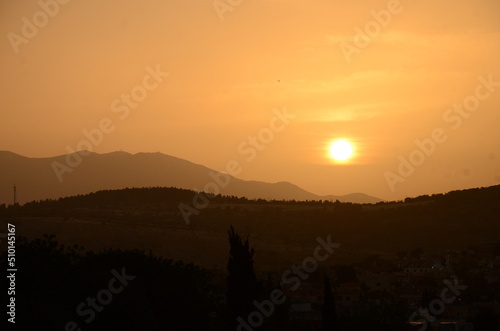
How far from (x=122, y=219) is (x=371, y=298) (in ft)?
176

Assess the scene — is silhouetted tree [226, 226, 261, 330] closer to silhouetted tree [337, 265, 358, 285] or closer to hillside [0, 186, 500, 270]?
silhouetted tree [337, 265, 358, 285]

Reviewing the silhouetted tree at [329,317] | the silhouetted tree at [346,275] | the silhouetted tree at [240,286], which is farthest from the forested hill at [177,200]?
the silhouetted tree at [240,286]

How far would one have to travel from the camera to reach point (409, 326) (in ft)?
185

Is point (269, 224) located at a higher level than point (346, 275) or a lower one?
higher

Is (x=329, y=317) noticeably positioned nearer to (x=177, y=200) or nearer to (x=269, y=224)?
(x=269, y=224)

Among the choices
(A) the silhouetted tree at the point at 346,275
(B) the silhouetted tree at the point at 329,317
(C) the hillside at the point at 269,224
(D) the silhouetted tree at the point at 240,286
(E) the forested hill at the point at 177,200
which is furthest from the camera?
(E) the forested hill at the point at 177,200

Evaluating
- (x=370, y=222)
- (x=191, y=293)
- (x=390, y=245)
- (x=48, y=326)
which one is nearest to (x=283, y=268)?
(x=390, y=245)

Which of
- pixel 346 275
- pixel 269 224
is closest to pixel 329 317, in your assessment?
pixel 346 275

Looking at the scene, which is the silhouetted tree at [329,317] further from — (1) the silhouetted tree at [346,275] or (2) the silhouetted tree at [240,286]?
(1) the silhouetted tree at [346,275]

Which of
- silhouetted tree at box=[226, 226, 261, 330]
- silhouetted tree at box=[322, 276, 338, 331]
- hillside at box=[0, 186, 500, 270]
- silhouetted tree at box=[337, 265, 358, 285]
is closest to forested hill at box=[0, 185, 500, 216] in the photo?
hillside at box=[0, 186, 500, 270]

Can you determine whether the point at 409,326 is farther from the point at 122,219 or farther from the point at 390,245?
the point at 122,219

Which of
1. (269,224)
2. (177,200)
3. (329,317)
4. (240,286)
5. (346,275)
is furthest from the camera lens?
(177,200)

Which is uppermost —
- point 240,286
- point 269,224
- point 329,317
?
point 269,224

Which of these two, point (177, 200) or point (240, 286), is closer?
point (240, 286)
